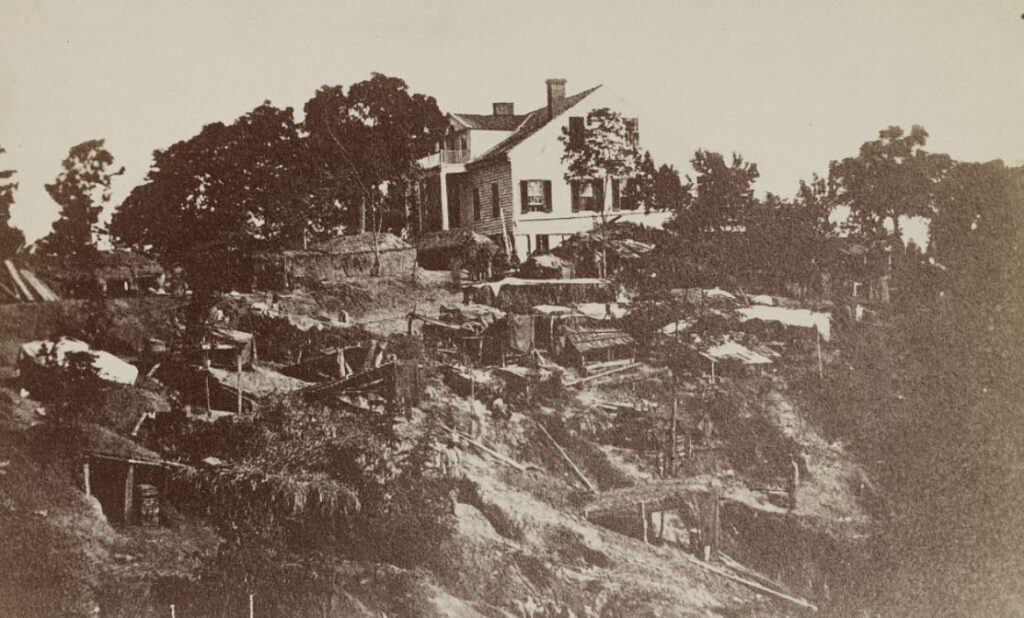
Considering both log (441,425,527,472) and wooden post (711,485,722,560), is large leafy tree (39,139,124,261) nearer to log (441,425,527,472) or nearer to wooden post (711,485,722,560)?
log (441,425,527,472)

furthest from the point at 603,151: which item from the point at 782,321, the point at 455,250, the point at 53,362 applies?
the point at 53,362

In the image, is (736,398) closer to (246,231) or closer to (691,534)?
(691,534)

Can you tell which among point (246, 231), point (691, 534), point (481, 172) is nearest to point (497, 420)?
point (691, 534)

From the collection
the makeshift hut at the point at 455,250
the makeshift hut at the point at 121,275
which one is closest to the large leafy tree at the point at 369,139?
the makeshift hut at the point at 455,250

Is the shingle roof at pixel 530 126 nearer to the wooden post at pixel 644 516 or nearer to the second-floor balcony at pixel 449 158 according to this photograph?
the second-floor balcony at pixel 449 158

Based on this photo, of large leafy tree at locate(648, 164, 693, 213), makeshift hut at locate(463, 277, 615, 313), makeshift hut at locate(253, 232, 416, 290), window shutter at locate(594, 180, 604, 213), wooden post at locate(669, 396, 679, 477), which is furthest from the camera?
window shutter at locate(594, 180, 604, 213)

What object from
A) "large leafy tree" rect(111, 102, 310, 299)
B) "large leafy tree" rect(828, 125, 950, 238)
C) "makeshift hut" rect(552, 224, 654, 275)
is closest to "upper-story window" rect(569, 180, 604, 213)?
"makeshift hut" rect(552, 224, 654, 275)
